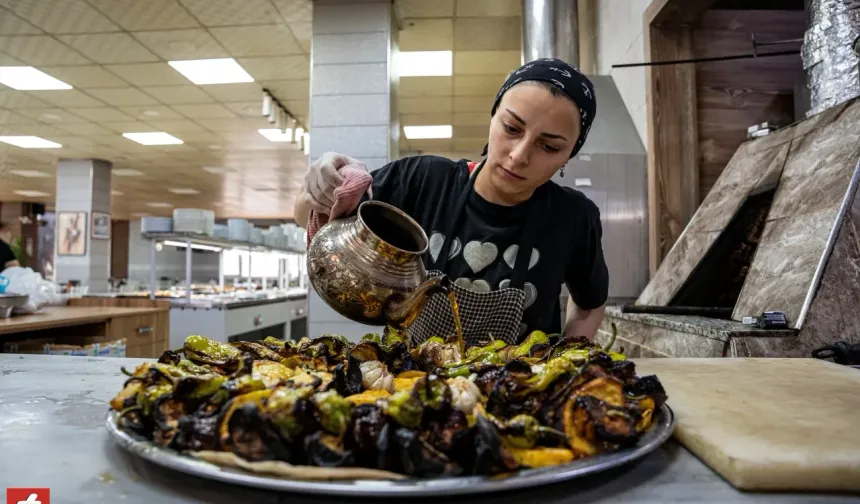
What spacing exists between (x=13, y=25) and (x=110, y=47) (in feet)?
2.79

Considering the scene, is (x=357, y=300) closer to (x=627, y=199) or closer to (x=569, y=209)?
(x=569, y=209)

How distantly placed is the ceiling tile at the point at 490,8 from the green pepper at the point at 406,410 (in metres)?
5.14

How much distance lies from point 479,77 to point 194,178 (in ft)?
29.8

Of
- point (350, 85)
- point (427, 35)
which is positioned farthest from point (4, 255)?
point (427, 35)

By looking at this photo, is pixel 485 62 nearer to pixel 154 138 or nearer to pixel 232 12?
pixel 232 12

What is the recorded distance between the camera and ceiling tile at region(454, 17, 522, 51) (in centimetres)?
553

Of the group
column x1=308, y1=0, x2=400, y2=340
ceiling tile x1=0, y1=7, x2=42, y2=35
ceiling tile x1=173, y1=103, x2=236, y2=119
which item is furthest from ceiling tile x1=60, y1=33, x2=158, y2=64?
column x1=308, y1=0, x2=400, y2=340

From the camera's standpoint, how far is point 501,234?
5.96 feet

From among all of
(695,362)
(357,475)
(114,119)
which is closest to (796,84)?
(695,362)

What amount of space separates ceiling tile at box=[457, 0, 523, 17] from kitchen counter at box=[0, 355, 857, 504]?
16.7 ft

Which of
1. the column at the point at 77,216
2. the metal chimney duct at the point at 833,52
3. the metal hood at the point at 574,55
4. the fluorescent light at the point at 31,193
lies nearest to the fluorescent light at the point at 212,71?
the metal hood at the point at 574,55

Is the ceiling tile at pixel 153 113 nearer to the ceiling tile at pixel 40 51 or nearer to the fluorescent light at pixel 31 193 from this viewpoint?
the ceiling tile at pixel 40 51

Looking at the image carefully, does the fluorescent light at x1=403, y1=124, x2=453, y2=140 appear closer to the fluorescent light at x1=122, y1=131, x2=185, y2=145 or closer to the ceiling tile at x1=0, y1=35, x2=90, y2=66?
the fluorescent light at x1=122, y1=131, x2=185, y2=145

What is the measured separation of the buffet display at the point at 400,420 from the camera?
0.65 meters
